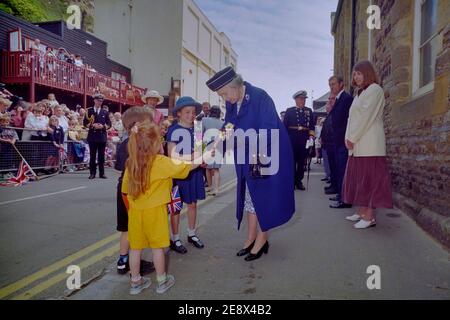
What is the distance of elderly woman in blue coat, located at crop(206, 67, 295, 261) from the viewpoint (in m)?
3.38

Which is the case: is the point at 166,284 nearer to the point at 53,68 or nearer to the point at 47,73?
the point at 47,73

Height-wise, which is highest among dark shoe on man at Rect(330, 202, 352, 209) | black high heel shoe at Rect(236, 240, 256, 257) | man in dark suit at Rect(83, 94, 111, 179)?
man in dark suit at Rect(83, 94, 111, 179)

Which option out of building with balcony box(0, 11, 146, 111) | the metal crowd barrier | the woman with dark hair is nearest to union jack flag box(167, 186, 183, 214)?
the woman with dark hair

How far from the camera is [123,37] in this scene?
98.3 ft

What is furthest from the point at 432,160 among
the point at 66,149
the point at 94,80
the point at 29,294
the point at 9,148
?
the point at 94,80

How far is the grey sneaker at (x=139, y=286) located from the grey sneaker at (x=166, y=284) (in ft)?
0.47

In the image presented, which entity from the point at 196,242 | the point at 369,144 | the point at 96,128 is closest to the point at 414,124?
the point at 369,144

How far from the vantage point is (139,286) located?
283 centimetres

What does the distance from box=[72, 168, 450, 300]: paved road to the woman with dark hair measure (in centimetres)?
38

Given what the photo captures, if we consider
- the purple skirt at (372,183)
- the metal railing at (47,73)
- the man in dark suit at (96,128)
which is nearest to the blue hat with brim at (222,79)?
the purple skirt at (372,183)

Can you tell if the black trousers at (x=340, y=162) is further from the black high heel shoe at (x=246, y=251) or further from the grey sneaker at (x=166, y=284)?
the grey sneaker at (x=166, y=284)

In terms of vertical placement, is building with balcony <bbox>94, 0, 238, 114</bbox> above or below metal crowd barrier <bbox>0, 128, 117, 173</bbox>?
above

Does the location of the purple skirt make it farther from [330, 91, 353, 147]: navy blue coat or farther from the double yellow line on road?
the double yellow line on road

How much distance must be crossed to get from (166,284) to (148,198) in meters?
0.71
